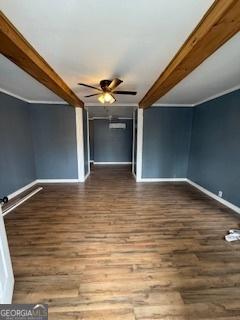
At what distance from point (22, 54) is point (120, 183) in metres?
3.98

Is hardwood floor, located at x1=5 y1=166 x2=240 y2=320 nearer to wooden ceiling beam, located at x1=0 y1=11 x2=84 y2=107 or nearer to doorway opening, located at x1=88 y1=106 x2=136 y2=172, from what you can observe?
wooden ceiling beam, located at x1=0 y1=11 x2=84 y2=107

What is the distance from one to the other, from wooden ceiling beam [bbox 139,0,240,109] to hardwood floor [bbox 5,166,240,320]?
2193 millimetres

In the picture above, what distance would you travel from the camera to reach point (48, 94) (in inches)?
160

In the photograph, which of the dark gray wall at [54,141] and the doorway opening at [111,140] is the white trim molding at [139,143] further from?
the doorway opening at [111,140]

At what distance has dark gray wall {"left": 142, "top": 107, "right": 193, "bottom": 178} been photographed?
17.1 feet

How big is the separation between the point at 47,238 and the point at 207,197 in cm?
340

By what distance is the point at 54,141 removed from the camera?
5.13 meters

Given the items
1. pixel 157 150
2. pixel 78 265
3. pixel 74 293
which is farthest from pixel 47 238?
pixel 157 150

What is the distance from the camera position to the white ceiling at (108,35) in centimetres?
133

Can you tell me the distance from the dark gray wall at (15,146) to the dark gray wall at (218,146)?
4524 mm

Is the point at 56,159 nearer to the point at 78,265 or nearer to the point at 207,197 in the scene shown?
the point at 78,265

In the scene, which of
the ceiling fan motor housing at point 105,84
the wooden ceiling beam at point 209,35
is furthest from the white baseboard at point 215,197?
the ceiling fan motor housing at point 105,84

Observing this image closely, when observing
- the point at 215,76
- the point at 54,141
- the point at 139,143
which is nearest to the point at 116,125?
the point at 139,143

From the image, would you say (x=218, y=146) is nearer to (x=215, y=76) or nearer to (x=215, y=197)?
(x=215, y=197)
